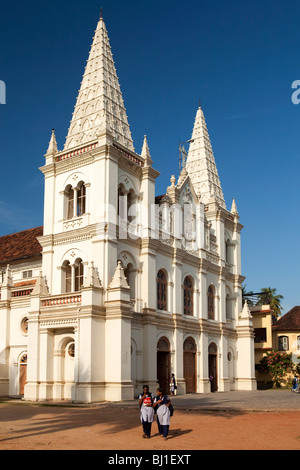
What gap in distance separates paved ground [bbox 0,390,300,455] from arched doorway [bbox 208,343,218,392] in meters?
16.1

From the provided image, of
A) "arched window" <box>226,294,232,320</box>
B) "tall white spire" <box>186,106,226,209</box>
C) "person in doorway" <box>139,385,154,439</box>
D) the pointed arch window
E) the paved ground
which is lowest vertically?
the paved ground

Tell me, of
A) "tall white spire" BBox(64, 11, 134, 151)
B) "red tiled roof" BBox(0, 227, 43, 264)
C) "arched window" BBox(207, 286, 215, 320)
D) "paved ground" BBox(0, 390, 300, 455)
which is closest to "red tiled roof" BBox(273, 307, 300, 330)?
"arched window" BBox(207, 286, 215, 320)

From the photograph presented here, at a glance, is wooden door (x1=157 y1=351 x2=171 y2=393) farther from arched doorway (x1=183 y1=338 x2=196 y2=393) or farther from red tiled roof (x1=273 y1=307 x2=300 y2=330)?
red tiled roof (x1=273 y1=307 x2=300 y2=330)

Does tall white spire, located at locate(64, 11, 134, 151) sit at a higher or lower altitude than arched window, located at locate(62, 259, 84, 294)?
higher

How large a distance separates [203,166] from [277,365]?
18268 mm

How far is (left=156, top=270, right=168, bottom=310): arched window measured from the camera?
33.2 metres

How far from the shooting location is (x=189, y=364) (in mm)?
35938

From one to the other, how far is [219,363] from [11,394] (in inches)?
603

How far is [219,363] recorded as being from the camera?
39562 mm

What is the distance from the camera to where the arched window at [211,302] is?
3966cm

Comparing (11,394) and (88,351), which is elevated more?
(88,351)

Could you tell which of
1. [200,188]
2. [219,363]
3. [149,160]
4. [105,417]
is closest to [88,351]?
[105,417]
